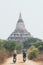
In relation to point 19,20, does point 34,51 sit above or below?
below

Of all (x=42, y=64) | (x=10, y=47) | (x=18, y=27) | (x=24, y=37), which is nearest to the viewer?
Answer: (x=42, y=64)

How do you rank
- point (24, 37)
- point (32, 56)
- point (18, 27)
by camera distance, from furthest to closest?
point (18, 27)
point (24, 37)
point (32, 56)

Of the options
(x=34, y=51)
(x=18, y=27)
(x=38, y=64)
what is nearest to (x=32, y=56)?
(x=34, y=51)

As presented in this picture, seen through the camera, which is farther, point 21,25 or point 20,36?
point 21,25

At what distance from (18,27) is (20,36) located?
933cm

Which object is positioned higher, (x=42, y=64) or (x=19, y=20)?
(x=19, y=20)

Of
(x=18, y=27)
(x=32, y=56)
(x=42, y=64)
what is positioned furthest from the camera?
A: (x=18, y=27)

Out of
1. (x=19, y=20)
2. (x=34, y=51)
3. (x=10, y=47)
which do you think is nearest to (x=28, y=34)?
(x=19, y=20)

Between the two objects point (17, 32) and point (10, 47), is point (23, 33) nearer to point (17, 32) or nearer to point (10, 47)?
point (17, 32)

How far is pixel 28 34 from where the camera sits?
145250mm

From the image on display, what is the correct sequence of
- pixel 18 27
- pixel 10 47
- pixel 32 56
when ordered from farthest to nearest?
pixel 18 27, pixel 10 47, pixel 32 56

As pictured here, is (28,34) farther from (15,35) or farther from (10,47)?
(10,47)

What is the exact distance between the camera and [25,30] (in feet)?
494

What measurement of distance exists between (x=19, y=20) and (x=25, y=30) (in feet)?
33.4
